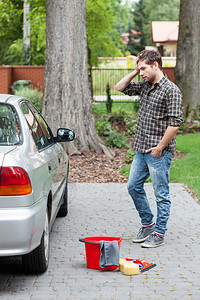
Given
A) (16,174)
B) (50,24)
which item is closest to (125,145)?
(50,24)

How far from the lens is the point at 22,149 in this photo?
171 inches

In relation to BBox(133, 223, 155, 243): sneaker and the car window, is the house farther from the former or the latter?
the car window

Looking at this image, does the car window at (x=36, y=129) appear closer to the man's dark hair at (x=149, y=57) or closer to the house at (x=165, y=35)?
the man's dark hair at (x=149, y=57)

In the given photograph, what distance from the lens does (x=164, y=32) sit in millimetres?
55688

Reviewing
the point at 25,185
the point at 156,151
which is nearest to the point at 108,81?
the point at 156,151

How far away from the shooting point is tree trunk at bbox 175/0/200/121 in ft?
61.3

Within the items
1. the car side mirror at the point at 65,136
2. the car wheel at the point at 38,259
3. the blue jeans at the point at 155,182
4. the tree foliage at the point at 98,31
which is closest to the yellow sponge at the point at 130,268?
the car wheel at the point at 38,259

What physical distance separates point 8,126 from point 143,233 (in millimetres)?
2167

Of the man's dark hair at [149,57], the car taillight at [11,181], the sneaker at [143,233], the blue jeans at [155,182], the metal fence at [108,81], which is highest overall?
the man's dark hair at [149,57]

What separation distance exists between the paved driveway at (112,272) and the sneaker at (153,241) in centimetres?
6

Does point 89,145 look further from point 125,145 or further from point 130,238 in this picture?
point 130,238

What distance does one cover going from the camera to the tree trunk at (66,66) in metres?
11.5

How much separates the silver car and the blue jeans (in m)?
0.92

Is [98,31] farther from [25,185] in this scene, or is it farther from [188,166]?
[25,185]
